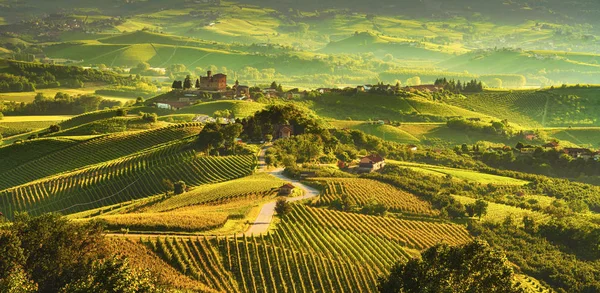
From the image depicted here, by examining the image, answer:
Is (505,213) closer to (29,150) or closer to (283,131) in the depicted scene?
(283,131)

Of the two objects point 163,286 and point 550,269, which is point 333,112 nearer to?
point 550,269

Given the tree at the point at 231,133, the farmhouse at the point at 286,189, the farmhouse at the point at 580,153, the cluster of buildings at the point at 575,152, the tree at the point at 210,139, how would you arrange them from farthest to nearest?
the farmhouse at the point at 580,153
the cluster of buildings at the point at 575,152
the tree at the point at 231,133
the tree at the point at 210,139
the farmhouse at the point at 286,189

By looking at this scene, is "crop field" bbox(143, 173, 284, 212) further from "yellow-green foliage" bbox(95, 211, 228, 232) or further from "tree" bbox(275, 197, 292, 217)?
"yellow-green foliage" bbox(95, 211, 228, 232)

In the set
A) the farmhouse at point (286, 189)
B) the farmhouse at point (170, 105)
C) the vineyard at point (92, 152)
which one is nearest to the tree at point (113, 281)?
the farmhouse at point (286, 189)

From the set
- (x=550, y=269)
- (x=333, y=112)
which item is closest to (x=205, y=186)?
(x=550, y=269)

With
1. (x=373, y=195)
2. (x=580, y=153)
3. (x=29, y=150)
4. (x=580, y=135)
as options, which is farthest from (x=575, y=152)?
(x=29, y=150)

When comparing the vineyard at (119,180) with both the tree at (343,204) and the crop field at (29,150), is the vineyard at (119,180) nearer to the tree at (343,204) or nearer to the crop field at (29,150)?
the tree at (343,204)
